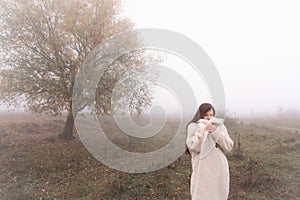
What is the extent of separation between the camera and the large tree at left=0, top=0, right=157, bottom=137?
42.5 feet

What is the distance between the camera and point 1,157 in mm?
11766

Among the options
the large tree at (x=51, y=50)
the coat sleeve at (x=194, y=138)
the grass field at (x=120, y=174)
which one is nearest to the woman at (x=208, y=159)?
the coat sleeve at (x=194, y=138)

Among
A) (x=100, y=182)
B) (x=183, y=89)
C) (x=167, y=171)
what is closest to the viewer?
(x=183, y=89)

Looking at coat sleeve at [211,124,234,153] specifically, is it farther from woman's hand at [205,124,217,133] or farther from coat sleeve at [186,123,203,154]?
coat sleeve at [186,123,203,154]

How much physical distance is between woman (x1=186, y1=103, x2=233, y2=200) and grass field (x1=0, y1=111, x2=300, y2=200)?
3548 mm

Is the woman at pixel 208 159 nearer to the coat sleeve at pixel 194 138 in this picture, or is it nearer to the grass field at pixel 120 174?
the coat sleeve at pixel 194 138

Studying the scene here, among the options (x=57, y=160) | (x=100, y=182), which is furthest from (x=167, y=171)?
(x=57, y=160)

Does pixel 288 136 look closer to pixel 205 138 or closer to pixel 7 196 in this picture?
pixel 205 138

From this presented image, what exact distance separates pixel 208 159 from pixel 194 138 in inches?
17.2

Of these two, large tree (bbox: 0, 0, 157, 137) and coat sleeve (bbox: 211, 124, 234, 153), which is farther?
large tree (bbox: 0, 0, 157, 137)

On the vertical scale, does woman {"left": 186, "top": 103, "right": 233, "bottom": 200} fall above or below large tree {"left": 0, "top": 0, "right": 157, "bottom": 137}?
below

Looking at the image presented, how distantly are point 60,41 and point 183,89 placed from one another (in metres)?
8.87

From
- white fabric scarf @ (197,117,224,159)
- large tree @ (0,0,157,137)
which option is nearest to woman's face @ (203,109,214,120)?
white fabric scarf @ (197,117,224,159)

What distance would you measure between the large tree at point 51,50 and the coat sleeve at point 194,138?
8.86 meters
